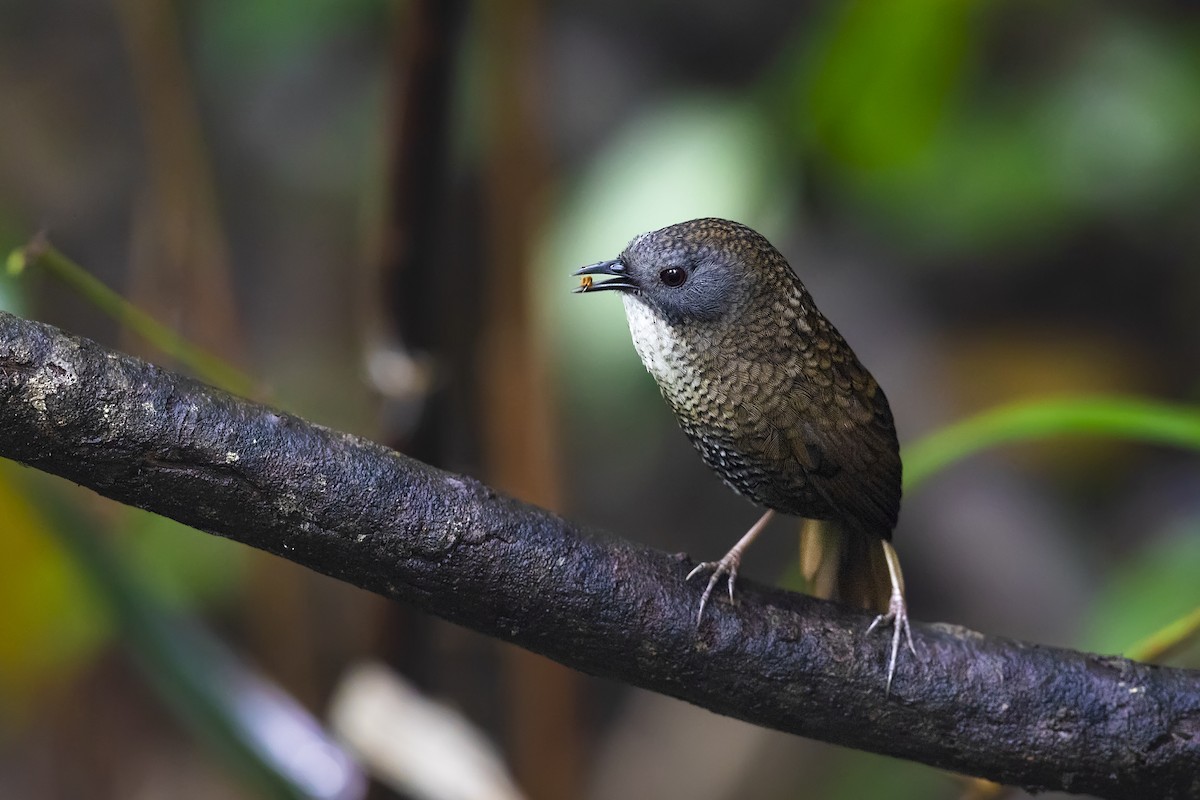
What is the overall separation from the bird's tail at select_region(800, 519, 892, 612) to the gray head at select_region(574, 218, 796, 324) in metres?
0.58

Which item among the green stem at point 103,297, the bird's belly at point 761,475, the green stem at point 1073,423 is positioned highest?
the green stem at point 1073,423

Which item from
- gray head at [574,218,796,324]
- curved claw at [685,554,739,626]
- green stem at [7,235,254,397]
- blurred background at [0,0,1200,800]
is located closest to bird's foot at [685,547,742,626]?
curved claw at [685,554,739,626]

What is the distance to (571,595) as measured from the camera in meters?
1.70

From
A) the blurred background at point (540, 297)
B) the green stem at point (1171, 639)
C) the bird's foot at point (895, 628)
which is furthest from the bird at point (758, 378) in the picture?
the blurred background at point (540, 297)

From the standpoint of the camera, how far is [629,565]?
1.78 metres

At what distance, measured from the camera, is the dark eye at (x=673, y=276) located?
1.95 meters

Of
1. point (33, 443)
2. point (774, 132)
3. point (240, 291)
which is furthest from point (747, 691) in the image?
point (240, 291)

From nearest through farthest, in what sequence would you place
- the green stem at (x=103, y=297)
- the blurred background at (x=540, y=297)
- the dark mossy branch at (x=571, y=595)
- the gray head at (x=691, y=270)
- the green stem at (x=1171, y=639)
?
1. the dark mossy branch at (x=571, y=595)
2. the green stem at (x=103, y=297)
3. the gray head at (x=691, y=270)
4. the green stem at (x=1171, y=639)
5. the blurred background at (x=540, y=297)

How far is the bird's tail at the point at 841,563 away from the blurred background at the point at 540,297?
3.00 feet

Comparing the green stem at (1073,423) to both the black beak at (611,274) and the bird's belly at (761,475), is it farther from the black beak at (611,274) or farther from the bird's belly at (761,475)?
the black beak at (611,274)

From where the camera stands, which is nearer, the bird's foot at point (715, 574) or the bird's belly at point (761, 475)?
the bird's foot at point (715, 574)

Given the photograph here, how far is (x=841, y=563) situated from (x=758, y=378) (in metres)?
0.53

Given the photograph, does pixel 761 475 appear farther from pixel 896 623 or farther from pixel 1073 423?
pixel 1073 423

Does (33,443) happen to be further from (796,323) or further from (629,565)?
(796,323)
